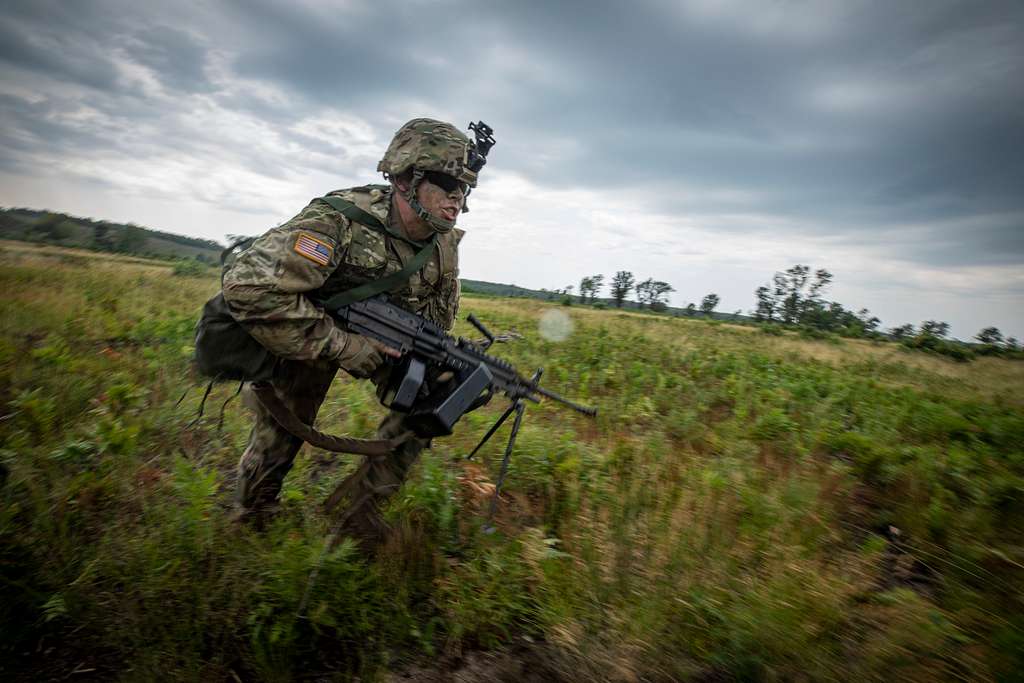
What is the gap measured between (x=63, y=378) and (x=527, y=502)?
4.96m

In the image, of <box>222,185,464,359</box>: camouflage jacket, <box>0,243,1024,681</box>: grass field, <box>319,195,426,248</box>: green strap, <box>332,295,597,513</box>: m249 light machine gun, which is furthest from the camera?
<box>332,295,597,513</box>: m249 light machine gun

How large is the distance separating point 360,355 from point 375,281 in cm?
52

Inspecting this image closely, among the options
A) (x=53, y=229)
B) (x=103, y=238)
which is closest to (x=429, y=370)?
(x=53, y=229)

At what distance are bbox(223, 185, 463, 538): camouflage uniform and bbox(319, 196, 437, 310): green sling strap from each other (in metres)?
0.04

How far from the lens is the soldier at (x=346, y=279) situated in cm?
246

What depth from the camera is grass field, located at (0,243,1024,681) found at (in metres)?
1.94

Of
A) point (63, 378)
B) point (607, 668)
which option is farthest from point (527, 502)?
point (63, 378)

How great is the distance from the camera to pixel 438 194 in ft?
9.68

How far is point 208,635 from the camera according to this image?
206 cm

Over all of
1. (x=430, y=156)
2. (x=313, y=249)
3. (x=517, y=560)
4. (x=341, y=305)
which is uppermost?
(x=430, y=156)

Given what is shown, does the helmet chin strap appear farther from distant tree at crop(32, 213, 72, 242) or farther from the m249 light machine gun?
distant tree at crop(32, 213, 72, 242)

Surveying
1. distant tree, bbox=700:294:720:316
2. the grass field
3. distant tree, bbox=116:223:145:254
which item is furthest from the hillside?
distant tree, bbox=700:294:720:316

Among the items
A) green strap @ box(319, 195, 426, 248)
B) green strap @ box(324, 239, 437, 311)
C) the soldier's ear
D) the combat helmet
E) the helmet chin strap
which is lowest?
green strap @ box(324, 239, 437, 311)

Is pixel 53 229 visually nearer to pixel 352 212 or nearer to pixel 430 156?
pixel 352 212
